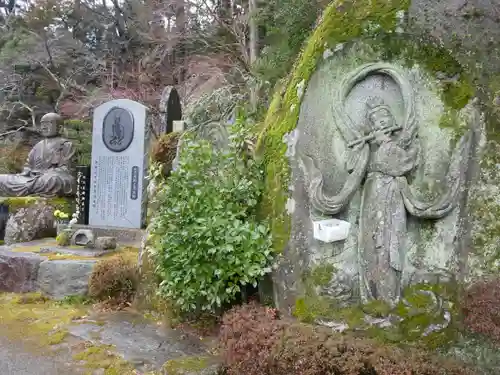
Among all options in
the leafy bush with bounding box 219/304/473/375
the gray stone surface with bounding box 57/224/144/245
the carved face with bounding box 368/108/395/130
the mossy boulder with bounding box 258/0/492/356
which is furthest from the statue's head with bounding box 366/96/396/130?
the gray stone surface with bounding box 57/224/144/245

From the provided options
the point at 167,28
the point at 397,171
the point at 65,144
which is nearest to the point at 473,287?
the point at 397,171

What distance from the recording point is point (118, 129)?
715cm

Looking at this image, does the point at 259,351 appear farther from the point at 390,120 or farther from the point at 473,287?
the point at 390,120

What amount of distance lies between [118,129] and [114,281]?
3.32m

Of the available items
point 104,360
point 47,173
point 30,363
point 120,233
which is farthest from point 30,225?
point 104,360

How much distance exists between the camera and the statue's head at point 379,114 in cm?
317

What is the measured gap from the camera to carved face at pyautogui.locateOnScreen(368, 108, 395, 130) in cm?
316

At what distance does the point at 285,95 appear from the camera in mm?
3557

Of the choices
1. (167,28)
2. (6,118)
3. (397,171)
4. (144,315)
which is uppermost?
(167,28)

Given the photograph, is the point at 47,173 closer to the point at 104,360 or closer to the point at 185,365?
the point at 104,360

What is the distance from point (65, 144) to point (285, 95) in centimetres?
634

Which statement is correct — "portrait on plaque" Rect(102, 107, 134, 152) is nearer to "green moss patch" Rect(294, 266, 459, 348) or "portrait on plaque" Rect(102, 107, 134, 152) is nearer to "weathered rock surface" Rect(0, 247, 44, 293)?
"weathered rock surface" Rect(0, 247, 44, 293)

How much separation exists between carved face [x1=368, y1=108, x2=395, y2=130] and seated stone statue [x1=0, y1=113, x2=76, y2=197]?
6458 millimetres

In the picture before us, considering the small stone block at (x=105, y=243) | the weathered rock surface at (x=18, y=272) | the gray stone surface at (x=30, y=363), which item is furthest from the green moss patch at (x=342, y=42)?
the weathered rock surface at (x=18, y=272)
